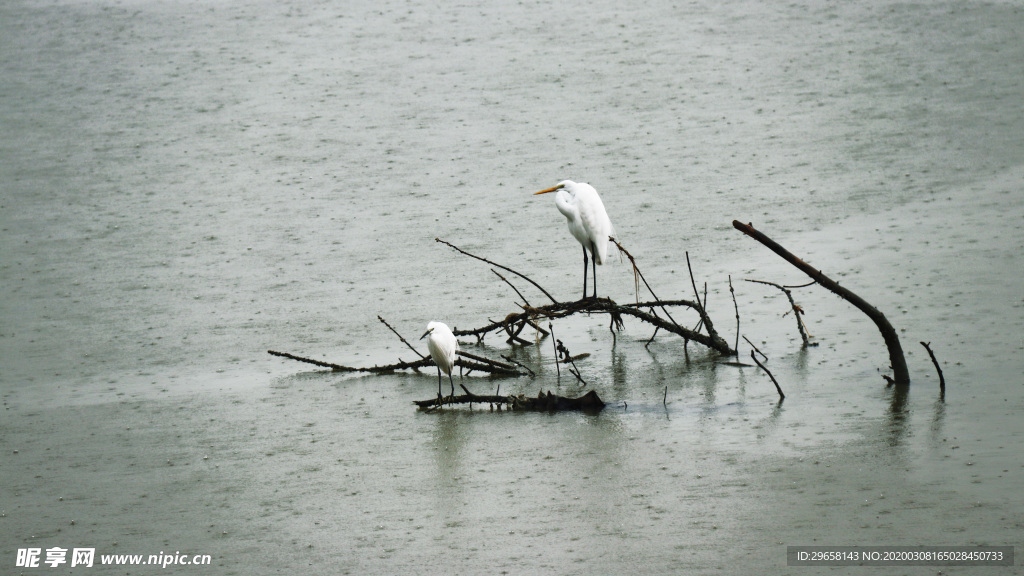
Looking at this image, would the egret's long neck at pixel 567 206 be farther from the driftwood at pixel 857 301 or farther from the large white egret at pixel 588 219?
the driftwood at pixel 857 301

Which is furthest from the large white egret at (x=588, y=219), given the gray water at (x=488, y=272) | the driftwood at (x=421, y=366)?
the driftwood at (x=421, y=366)

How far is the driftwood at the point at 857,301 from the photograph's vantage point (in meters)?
5.07

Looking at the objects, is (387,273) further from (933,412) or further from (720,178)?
(933,412)

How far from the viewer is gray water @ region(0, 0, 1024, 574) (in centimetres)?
479

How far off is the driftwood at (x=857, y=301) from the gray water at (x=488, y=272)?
18 centimetres

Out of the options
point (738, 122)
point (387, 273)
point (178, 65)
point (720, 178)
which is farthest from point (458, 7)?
point (387, 273)

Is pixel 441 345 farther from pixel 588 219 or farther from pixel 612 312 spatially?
pixel 588 219

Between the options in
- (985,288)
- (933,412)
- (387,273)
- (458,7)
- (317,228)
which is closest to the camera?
(933,412)

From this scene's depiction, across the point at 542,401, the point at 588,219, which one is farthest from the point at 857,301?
the point at 588,219

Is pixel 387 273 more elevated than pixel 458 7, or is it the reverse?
pixel 458 7

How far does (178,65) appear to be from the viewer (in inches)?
559

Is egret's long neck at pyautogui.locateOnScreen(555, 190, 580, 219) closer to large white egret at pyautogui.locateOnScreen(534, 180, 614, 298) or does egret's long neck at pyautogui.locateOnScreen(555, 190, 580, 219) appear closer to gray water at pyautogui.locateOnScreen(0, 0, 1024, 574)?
large white egret at pyautogui.locateOnScreen(534, 180, 614, 298)

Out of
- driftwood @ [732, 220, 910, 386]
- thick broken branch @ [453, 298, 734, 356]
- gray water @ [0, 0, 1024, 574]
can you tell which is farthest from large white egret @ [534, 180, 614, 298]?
driftwood @ [732, 220, 910, 386]

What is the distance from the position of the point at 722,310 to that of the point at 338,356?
242cm
